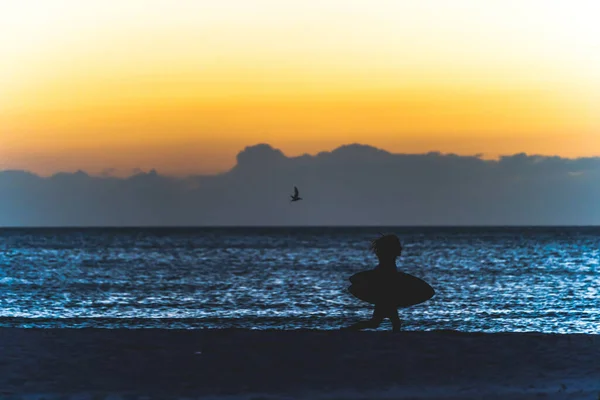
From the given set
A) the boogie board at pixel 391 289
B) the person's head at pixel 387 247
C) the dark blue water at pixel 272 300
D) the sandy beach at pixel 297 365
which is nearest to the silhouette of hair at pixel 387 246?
the person's head at pixel 387 247

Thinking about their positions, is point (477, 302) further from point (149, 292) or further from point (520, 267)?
point (520, 267)

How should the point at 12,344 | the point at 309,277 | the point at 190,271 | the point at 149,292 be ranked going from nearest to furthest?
1. the point at 12,344
2. the point at 149,292
3. the point at 309,277
4. the point at 190,271

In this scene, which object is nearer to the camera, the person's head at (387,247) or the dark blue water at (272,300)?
the person's head at (387,247)

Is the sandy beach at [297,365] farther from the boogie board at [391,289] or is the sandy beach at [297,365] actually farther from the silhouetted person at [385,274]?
the boogie board at [391,289]

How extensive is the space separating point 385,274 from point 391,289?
346mm

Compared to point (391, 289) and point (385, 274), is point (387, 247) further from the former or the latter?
point (391, 289)

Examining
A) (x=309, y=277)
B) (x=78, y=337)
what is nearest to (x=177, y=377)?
(x=78, y=337)

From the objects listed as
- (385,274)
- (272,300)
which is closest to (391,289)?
(385,274)

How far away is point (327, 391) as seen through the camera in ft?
44.1

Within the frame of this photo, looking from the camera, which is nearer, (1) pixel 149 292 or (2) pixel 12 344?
(2) pixel 12 344

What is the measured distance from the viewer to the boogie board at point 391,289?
17547mm

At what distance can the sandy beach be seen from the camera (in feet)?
43.9

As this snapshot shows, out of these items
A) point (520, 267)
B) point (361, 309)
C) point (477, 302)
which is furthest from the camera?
point (520, 267)

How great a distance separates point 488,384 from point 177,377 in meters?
5.19
